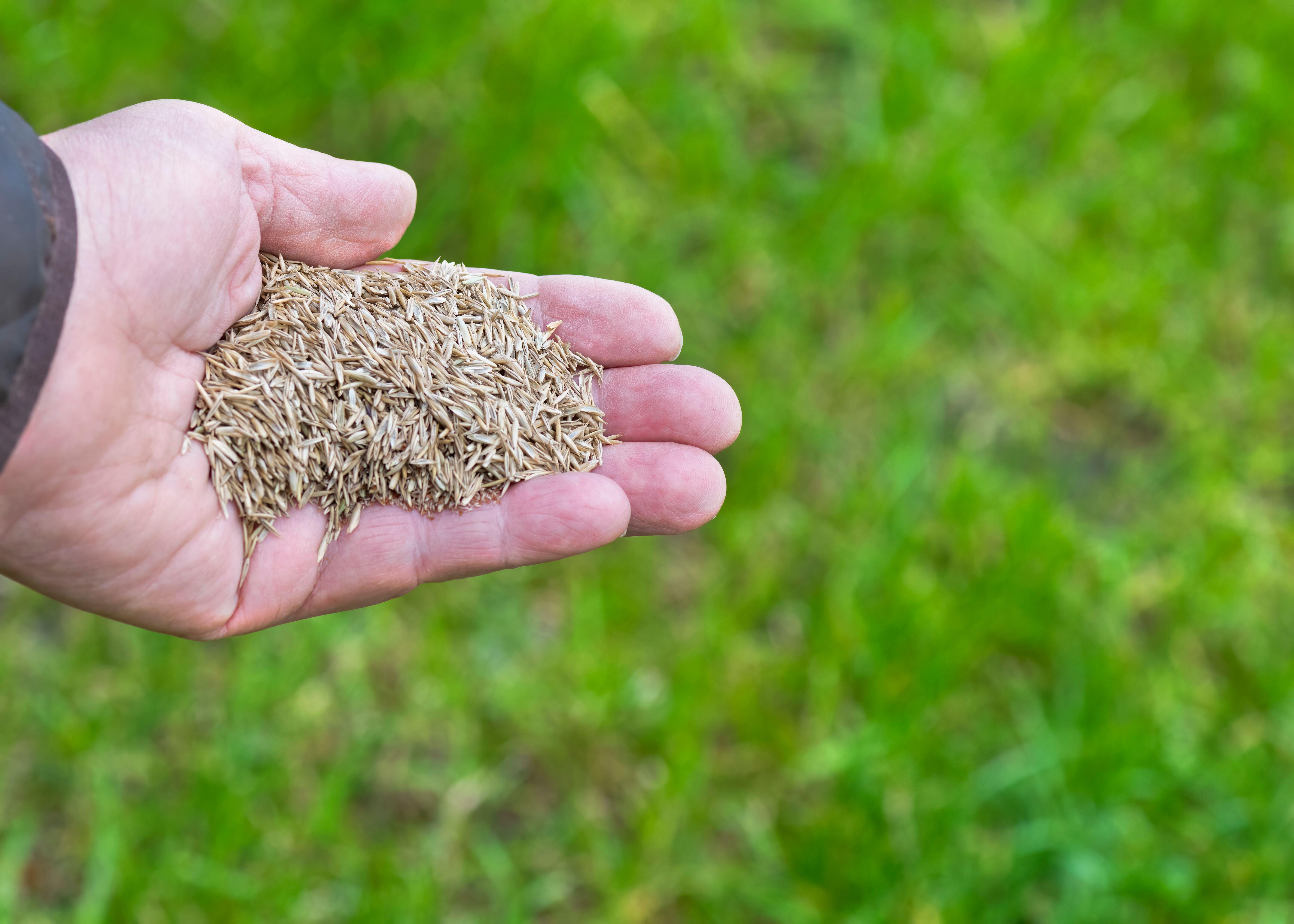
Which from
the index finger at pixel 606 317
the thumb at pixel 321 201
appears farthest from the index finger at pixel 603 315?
the thumb at pixel 321 201

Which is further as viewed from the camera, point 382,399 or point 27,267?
point 382,399

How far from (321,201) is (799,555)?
1.64 meters

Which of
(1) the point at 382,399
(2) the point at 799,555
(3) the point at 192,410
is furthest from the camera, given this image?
(2) the point at 799,555

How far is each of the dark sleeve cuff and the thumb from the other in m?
0.38

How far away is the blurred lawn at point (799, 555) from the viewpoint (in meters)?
2.47

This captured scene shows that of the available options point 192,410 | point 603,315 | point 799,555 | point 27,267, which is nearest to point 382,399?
point 192,410

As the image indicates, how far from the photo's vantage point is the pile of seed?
194 centimetres

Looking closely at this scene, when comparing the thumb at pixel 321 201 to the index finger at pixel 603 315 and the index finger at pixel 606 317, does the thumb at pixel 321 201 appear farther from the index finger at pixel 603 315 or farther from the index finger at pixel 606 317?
the index finger at pixel 606 317

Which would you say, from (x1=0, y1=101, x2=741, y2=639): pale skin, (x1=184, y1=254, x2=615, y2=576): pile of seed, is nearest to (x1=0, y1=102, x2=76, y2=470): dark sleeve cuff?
(x1=0, y1=101, x2=741, y2=639): pale skin

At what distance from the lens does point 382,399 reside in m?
2.05

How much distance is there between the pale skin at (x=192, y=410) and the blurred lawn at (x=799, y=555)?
73 cm

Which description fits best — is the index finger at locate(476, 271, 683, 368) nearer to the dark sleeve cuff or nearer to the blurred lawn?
the blurred lawn

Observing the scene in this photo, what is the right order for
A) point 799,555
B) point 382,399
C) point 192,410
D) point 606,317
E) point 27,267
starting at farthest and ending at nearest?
1. point 799,555
2. point 606,317
3. point 382,399
4. point 192,410
5. point 27,267

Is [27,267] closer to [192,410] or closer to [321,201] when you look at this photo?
[192,410]
